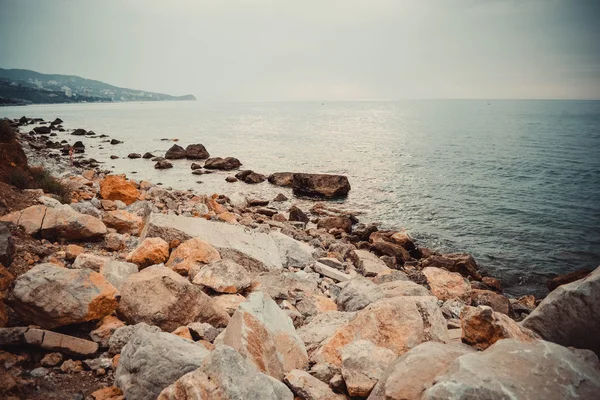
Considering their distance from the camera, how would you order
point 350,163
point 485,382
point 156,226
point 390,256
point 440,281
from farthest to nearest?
point 350,163, point 390,256, point 440,281, point 156,226, point 485,382

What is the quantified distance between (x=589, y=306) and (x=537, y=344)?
43.9 inches

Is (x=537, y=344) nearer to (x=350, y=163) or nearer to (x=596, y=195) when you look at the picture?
(x=596, y=195)

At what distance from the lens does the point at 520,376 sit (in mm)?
2383

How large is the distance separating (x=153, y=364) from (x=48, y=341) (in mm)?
1656

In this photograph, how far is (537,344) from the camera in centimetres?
272

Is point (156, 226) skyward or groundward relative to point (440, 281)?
skyward

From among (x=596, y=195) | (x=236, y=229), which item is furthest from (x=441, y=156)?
(x=236, y=229)

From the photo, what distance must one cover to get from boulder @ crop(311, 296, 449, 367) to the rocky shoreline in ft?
0.06

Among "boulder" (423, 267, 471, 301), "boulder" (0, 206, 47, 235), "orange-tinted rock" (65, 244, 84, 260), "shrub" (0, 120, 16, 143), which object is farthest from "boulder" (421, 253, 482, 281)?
"shrub" (0, 120, 16, 143)

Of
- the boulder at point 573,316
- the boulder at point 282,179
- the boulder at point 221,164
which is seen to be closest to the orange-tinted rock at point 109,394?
the boulder at point 573,316

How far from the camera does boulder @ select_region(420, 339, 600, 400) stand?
2.23 meters

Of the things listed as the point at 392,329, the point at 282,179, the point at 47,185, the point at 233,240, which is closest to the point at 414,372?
the point at 392,329

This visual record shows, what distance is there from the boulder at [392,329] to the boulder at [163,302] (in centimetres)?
187

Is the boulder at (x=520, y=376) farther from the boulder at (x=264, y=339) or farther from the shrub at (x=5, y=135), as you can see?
the shrub at (x=5, y=135)
